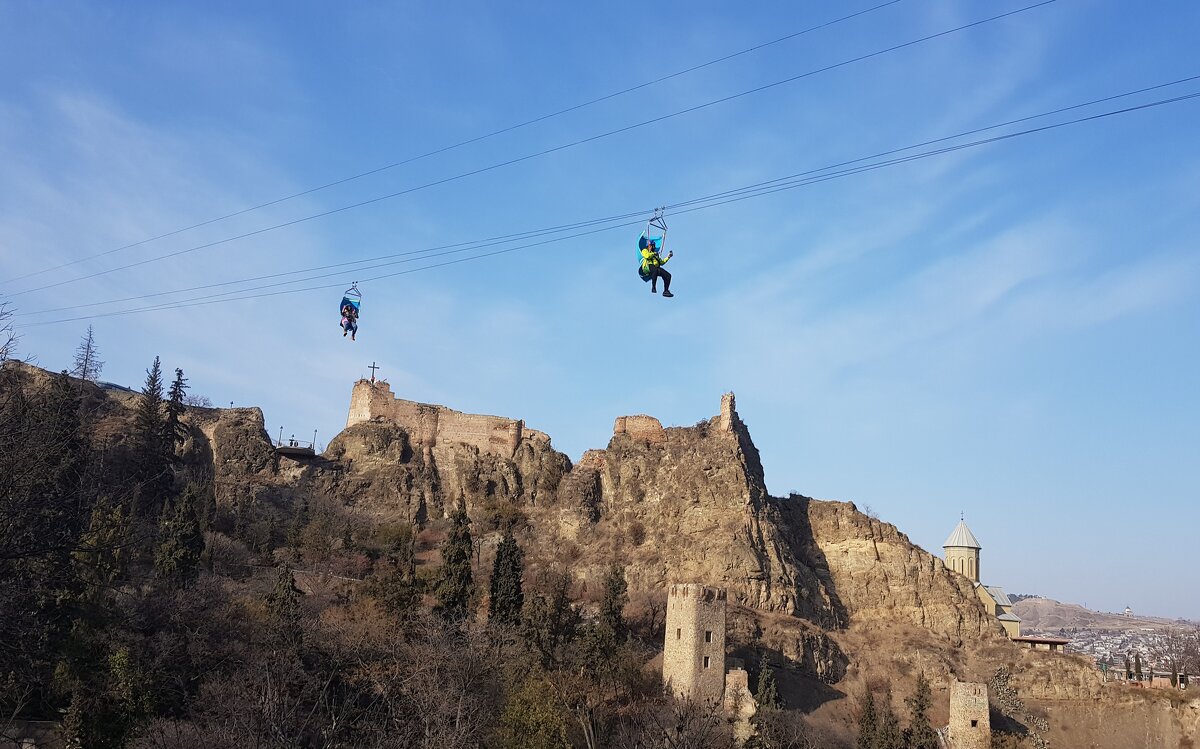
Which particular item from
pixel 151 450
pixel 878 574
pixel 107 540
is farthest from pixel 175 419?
pixel 878 574

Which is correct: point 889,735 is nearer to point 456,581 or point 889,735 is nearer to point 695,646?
point 695,646

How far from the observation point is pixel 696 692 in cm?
3959

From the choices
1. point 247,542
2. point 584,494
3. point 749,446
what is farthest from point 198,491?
point 749,446

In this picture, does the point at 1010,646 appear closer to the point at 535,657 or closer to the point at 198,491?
A: the point at 535,657

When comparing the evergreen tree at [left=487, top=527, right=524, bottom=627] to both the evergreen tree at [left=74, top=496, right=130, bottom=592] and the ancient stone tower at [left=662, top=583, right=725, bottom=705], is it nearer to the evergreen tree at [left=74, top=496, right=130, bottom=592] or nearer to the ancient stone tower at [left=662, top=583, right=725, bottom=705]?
the ancient stone tower at [left=662, top=583, right=725, bottom=705]

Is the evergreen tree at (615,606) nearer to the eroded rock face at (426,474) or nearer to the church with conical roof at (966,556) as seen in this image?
the eroded rock face at (426,474)

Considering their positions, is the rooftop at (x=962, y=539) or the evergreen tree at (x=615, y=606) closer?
the evergreen tree at (x=615, y=606)

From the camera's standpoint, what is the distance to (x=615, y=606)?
45.0 meters

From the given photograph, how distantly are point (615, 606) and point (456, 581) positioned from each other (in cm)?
677

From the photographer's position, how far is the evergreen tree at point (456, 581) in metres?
42.8

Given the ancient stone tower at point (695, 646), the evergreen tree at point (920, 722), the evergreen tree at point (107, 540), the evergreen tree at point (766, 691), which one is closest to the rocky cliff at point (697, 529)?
the evergreen tree at point (920, 722)

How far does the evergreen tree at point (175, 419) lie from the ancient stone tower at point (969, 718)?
4012 cm

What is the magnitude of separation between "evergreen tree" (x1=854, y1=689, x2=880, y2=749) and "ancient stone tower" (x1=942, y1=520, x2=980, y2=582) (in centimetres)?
2543

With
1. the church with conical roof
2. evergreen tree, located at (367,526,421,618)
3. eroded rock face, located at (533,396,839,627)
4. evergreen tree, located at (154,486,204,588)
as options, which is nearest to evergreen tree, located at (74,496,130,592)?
evergreen tree, located at (154,486,204,588)
